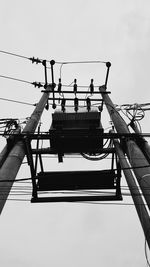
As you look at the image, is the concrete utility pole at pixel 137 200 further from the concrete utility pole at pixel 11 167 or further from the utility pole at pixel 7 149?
Result: the utility pole at pixel 7 149

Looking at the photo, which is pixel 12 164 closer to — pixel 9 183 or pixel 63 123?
pixel 9 183

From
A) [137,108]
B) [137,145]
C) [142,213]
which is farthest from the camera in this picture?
[137,108]

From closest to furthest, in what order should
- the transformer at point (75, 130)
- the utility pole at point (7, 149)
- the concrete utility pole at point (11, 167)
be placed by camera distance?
the concrete utility pole at point (11, 167), the utility pole at point (7, 149), the transformer at point (75, 130)

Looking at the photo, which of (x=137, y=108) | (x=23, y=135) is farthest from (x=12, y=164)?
(x=137, y=108)

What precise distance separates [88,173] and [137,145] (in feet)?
5.26

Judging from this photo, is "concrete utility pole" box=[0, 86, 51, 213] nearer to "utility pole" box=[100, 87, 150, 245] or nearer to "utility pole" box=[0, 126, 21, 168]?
"utility pole" box=[0, 126, 21, 168]

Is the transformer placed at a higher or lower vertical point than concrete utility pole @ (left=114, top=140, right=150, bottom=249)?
higher

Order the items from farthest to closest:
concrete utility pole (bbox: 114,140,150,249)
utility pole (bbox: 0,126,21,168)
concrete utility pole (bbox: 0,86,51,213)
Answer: utility pole (bbox: 0,126,21,168) < concrete utility pole (bbox: 0,86,51,213) < concrete utility pole (bbox: 114,140,150,249)

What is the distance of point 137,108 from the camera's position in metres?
8.41

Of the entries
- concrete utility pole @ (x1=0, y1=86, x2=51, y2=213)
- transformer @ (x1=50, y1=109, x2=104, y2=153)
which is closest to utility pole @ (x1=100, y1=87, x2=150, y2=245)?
transformer @ (x1=50, y1=109, x2=104, y2=153)

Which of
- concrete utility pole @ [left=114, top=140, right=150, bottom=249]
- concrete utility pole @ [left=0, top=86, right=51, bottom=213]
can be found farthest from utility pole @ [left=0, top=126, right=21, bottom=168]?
concrete utility pole @ [left=114, top=140, right=150, bottom=249]

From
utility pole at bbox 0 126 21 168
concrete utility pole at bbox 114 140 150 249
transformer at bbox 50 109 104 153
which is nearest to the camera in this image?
concrete utility pole at bbox 114 140 150 249

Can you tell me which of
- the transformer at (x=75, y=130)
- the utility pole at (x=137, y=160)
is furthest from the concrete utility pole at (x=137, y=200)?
the transformer at (x=75, y=130)

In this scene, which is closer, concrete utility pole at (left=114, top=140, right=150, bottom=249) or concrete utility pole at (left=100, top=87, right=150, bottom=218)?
concrete utility pole at (left=114, top=140, right=150, bottom=249)
